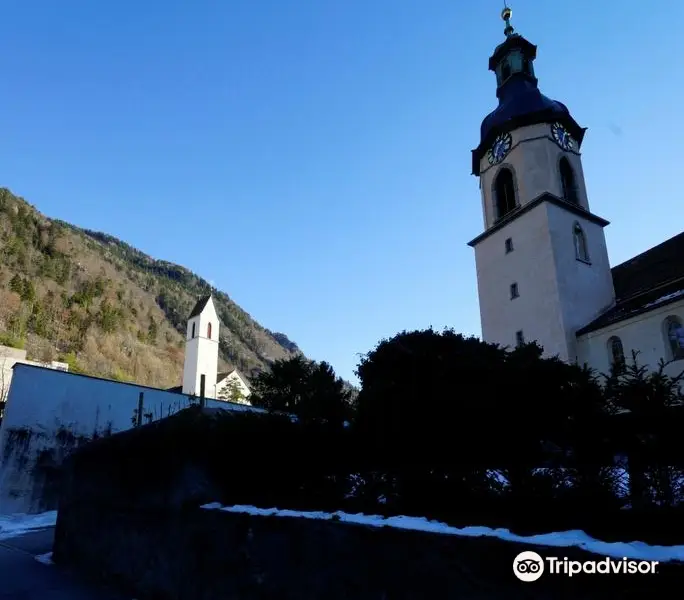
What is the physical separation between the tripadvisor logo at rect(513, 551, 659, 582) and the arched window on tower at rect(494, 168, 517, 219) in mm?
26278

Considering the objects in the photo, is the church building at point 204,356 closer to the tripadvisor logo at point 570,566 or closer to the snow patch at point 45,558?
the snow patch at point 45,558

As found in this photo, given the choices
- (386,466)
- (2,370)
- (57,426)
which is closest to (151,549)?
(386,466)

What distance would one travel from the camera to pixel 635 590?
2689mm

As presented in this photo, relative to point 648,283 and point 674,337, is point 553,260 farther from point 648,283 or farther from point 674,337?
point 674,337

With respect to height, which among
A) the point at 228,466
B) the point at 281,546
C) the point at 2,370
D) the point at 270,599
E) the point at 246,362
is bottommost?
the point at 270,599

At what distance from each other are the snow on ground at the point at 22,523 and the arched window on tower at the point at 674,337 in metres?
22.4

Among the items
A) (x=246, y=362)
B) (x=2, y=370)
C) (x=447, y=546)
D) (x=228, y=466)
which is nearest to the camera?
(x=447, y=546)

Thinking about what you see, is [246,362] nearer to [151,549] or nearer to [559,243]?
[559,243]

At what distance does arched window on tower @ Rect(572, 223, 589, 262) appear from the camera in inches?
976

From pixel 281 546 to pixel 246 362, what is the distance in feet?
373

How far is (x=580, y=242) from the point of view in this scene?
25.3 metres

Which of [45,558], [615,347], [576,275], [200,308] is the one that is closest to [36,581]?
[45,558]

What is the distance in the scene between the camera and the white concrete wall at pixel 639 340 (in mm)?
18469

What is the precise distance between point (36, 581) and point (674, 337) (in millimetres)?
20707
